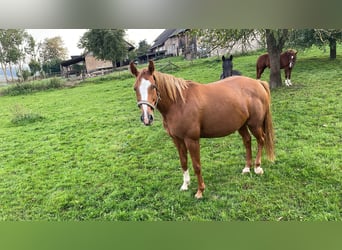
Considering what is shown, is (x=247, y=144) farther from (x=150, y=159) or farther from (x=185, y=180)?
(x=150, y=159)

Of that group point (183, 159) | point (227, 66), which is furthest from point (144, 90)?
point (227, 66)

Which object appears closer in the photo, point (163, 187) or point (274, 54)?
point (163, 187)

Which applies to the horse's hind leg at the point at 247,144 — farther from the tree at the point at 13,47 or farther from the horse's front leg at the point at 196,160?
the tree at the point at 13,47

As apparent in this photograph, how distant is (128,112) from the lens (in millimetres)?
1946

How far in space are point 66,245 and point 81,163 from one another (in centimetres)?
56

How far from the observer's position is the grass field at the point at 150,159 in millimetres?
1690

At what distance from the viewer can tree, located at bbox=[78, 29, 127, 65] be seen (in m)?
1.81

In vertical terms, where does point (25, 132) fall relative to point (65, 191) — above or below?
above

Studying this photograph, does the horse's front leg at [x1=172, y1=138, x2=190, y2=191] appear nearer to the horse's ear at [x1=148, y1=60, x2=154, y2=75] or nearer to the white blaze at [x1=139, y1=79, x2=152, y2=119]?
the white blaze at [x1=139, y1=79, x2=152, y2=119]

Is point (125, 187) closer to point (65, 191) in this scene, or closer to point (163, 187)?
point (163, 187)

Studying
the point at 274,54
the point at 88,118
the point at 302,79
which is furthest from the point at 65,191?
the point at 302,79
